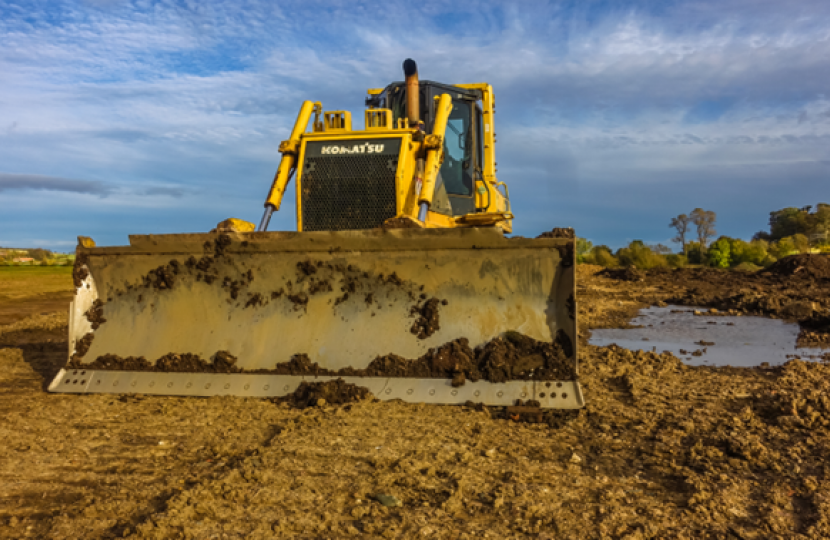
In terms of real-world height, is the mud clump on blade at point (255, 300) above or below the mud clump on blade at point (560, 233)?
below

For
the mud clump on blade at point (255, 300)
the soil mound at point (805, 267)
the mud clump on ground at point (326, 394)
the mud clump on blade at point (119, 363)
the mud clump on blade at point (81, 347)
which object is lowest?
the mud clump on ground at point (326, 394)

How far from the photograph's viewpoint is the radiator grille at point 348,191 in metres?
5.96

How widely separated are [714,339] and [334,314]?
5623mm

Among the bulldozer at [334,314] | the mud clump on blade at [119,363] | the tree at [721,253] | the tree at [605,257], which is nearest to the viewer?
the bulldozer at [334,314]

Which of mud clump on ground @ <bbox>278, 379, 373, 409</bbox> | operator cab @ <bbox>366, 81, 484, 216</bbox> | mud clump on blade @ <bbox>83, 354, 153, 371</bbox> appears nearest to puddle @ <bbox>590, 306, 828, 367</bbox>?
operator cab @ <bbox>366, 81, 484, 216</bbox>

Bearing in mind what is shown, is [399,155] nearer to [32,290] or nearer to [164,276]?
[164,276]

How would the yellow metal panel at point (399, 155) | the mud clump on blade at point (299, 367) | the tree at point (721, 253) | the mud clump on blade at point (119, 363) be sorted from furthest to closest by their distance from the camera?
the tree at point (721, 253) → the yellow metal panel at point (399, 155) → the mud clump on blade at point (119, 363) → the mud clump on blade at point (299, 367)

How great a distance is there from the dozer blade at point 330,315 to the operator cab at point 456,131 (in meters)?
2.33

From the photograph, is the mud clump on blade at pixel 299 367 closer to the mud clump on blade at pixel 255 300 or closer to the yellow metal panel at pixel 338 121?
the mud clump on blade at pixel 255 300

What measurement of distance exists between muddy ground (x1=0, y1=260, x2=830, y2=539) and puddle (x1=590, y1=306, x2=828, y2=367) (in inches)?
66.8

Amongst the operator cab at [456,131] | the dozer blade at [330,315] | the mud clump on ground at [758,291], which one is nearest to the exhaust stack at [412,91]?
the operator cab at [456,131]

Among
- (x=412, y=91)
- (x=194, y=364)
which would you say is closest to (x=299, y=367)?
(x=194, y=364)

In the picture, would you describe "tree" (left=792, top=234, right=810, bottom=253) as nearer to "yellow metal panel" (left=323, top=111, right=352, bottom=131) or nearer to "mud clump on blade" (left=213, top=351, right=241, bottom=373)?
"yellow metal panel" (left=323, top=111, right=352, bottom=131)

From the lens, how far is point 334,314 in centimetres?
473
